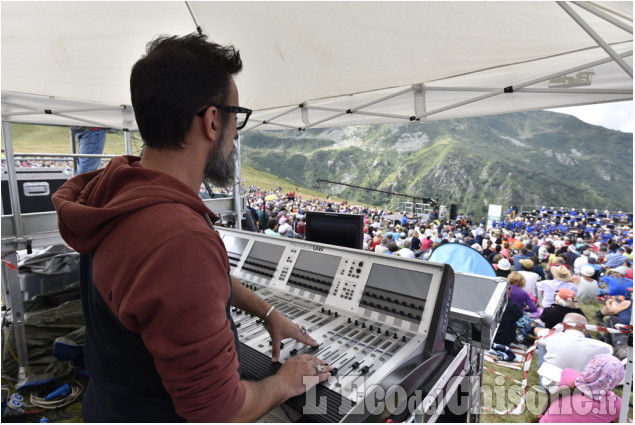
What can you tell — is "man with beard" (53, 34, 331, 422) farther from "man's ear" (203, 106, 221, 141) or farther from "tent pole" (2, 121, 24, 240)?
"tent pole" (2, 121, 24, 240)

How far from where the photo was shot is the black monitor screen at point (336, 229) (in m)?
2.29

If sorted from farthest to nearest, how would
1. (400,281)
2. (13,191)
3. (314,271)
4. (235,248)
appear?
(13,191), (235,248), (314,271), (400,281)

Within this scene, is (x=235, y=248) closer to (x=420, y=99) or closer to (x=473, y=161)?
(x=420, y=99)

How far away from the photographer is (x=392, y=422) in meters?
1.10

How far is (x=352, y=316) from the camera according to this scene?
1778mm

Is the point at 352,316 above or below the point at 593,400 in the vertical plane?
above

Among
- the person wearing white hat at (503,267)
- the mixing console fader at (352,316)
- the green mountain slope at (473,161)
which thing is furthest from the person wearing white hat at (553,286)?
the green mountain slope at (473,161)

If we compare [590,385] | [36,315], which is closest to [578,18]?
[590,385]

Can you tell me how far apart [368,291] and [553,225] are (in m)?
46.2

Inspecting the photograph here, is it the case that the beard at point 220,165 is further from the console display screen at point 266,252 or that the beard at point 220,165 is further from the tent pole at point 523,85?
the tent pole at point 523,85

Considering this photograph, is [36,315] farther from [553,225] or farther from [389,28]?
[553,225]

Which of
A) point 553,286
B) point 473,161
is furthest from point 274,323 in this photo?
point 473,161

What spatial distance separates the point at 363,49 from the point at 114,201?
Result: 9.00ft

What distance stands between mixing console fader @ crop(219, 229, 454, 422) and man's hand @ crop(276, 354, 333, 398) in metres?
0.05
